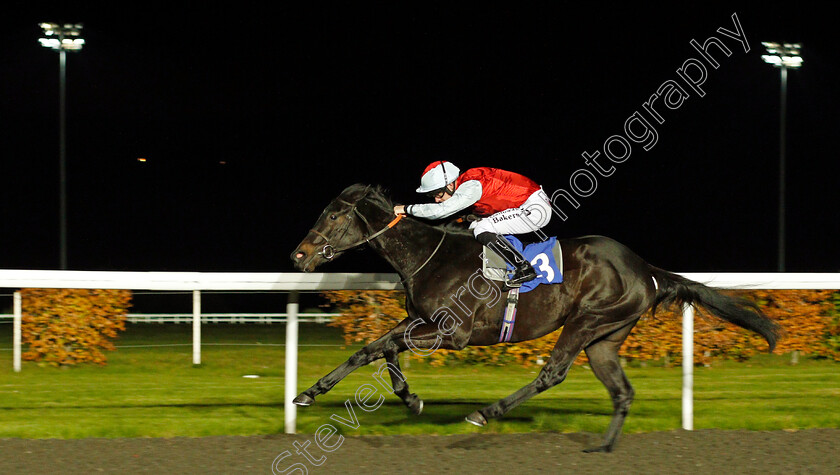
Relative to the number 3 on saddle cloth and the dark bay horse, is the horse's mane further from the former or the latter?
the number 3 on saddle cloth

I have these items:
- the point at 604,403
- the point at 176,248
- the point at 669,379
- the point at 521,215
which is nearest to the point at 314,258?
the point at 521,215

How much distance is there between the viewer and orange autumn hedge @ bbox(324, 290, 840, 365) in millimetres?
7566

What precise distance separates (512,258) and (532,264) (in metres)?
0.12

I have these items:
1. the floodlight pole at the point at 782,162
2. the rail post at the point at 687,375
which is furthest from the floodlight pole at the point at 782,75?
the rail post at the point at 687,375

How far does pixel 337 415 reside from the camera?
523 centimetres

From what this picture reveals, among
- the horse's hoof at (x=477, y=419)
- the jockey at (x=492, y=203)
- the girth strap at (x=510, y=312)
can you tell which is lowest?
the horse's hoof at (x=477, y=419)

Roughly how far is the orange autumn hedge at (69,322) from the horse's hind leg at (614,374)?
4621mm

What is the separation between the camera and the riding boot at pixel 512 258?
14.8ft

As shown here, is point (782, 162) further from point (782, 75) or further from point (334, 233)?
point (334, 233)

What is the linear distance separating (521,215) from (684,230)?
26488 millimetres

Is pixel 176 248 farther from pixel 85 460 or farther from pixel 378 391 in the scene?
pixel 85 460

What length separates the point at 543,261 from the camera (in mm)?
4617

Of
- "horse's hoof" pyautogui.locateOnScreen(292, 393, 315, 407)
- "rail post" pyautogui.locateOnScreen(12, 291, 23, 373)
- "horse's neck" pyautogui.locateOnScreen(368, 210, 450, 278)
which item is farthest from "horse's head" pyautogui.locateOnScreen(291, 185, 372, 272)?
"rail post" pyautogui.locateOnScreen(12, 291, 23, 373)

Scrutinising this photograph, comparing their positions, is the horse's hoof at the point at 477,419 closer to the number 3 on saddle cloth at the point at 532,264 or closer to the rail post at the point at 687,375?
the number 3 on saddle cloth at the point at 532,264
